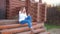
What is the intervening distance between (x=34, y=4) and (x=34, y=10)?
1.40 feet

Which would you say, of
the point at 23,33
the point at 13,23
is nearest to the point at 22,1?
the point at 13,23

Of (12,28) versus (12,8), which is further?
(12,8)

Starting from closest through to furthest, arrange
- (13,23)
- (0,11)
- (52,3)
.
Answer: (13,23) → (0,11) → (52,3)

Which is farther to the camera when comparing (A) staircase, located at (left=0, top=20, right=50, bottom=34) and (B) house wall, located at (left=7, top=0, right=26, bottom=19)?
(B) house wall, located at (left=7, top=0, right=26, bottom=19)

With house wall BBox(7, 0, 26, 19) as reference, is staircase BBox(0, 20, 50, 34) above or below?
below

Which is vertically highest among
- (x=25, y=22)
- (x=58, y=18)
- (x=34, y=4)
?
(x=34, y=4)

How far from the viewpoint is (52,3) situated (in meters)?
21.9

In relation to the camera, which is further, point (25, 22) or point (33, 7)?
point (33, 7)

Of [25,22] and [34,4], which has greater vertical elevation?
[34,4]

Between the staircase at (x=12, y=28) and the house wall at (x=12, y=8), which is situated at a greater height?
the house wall at (x=12, y=8)

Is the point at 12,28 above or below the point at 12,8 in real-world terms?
below

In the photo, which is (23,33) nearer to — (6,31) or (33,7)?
(6,31)

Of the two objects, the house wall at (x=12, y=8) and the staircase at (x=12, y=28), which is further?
the house wall at (x=12, y=8)

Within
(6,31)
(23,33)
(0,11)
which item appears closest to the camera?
(6,31)
